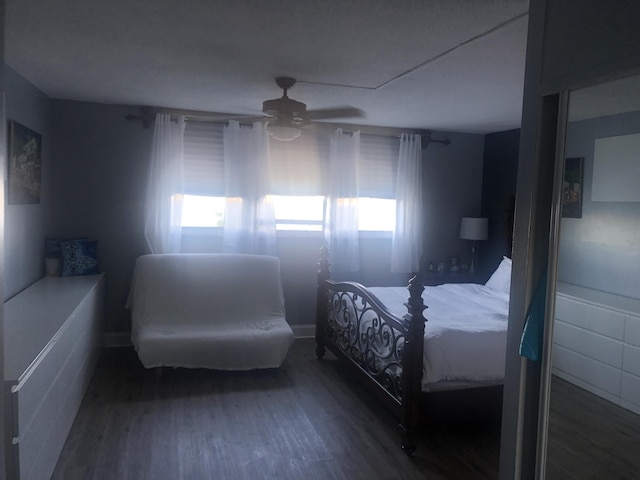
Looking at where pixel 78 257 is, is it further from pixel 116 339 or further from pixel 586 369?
pixel 586 369

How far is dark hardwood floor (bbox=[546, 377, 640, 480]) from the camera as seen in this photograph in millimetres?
1651

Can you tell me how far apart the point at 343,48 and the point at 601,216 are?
162cm

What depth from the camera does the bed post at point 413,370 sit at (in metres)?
2.91

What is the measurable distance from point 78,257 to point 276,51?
2.71m

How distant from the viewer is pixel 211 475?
265cm

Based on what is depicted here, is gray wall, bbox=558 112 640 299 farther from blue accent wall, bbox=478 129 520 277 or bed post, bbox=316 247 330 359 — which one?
blue accent wall, bbox=478 129 520 277

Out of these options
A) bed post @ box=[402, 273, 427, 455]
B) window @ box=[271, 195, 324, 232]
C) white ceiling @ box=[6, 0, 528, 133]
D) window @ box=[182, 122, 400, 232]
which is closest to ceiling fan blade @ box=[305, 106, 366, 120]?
white ceiling @ box=[6, 0, 528, 133]

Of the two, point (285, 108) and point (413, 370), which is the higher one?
point (285, 108)

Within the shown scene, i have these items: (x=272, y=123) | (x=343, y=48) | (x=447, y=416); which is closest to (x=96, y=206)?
(x=272, y=123)

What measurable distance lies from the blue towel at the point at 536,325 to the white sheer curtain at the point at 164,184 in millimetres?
3678

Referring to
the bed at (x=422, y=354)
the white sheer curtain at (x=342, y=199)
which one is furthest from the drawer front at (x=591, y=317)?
the white sheer curtain at (x=342, y=199)

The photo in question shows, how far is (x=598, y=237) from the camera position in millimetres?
1696

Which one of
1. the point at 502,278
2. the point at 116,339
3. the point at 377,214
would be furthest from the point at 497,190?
the point at 116,339

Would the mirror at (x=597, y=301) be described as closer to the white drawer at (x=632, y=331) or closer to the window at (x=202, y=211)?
the white drawer at (x=632, y=331)
